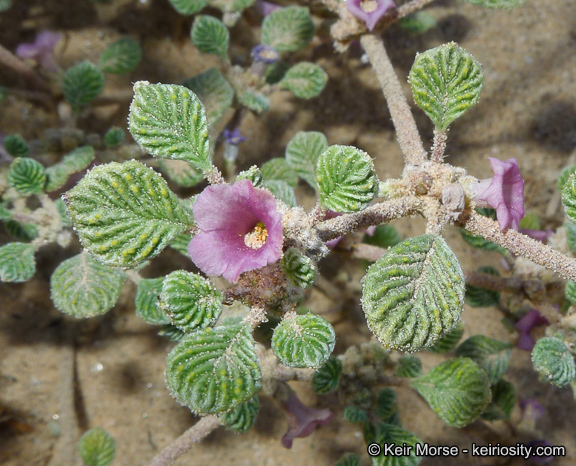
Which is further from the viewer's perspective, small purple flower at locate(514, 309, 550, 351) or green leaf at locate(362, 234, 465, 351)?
small purple flower at locate(514, 309, 550, 351)

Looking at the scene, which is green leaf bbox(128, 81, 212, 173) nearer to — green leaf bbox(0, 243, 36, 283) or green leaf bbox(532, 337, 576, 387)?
green leaf bbox(0, 243, 36, 283)

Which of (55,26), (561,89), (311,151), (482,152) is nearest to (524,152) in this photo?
(482,152)

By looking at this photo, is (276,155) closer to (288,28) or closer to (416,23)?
(288,28)

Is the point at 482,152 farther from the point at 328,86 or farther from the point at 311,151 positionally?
the point at 311,151

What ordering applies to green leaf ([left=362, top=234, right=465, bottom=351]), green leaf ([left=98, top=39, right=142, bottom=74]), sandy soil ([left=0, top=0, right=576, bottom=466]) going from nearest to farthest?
green leaf ([left=362, top=234, right=465, bottom=351]) < green leaf ([left=98, top=39, right=142, bottom=74]) < sandy soil ([left=0, top=0, right=576, bottom=466])

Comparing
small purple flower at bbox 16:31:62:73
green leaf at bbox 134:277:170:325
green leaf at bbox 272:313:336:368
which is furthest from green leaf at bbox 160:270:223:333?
small purple flower at bbox 16:31:62:73
